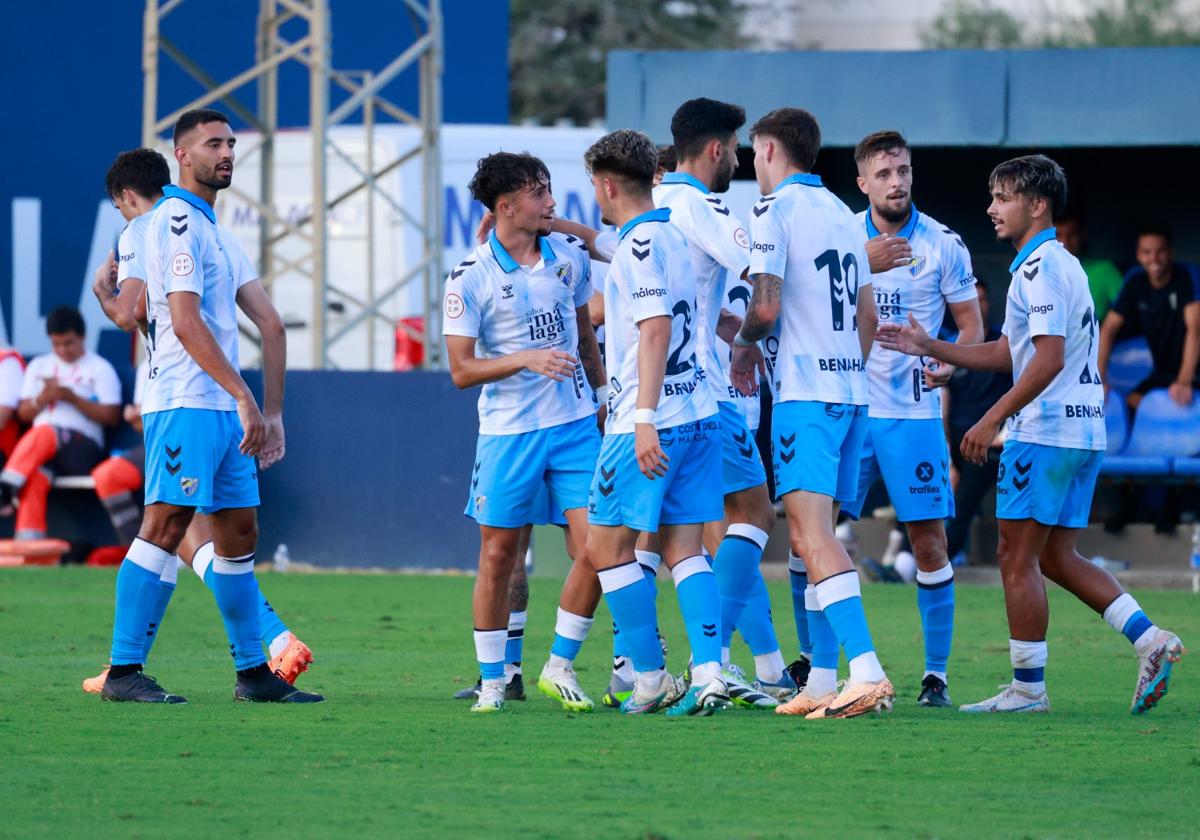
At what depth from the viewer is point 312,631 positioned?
36.6 feet

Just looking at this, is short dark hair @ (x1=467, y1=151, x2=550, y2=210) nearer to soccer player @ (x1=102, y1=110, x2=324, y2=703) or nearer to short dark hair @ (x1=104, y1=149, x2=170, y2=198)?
soccer player @ (x1=102, y1=110, x2=324, y2=703)

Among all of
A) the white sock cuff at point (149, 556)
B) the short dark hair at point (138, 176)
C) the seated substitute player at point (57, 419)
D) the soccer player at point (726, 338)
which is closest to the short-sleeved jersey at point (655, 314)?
the soccer player at point (726, 338)

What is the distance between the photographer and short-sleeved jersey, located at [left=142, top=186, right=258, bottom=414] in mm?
7613

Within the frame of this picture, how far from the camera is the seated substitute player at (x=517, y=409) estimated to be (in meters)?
7.55

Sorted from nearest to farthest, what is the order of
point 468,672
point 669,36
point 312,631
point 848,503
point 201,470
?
point 201,470
point 848,503
point 468,672
point 312,631
point 669,36

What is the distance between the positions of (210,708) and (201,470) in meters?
0.92

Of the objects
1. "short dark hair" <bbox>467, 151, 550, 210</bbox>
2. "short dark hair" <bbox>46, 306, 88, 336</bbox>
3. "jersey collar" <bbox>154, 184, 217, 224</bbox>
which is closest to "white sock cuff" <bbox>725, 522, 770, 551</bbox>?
"short dark hair" <bbox>467, 151, 550, 210</bbox>

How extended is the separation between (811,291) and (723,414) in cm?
64

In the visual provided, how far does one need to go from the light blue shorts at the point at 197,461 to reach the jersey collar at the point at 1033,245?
3.14 m

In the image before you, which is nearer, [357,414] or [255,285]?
[255,285]

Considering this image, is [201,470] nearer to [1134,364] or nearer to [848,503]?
[848,503]

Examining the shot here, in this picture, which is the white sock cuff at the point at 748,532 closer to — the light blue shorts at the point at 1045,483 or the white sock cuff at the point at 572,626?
the white sock cuff at the point at 572,626

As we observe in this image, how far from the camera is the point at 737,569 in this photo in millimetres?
8008

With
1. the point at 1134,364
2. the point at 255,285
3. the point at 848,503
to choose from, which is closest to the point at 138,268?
the point at 255,285
